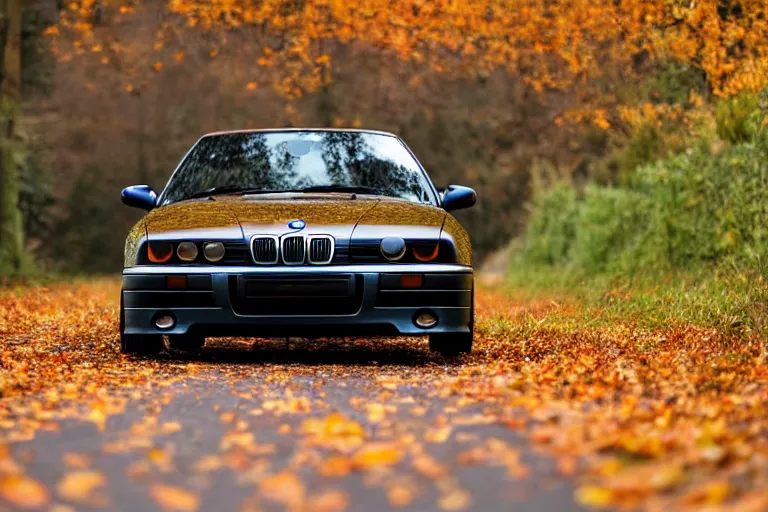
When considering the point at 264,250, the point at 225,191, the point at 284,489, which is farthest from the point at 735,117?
the point at 284,489

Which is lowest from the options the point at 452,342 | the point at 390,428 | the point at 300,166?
the point at 452,342

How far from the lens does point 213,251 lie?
870 cm

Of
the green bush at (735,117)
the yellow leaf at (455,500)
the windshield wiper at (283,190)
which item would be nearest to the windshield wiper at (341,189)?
the windshield wiper at (283,190)

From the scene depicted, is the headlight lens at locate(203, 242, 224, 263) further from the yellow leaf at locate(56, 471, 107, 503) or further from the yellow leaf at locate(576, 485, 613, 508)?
the yellow leaf at locate(576, 485, 613, 508)

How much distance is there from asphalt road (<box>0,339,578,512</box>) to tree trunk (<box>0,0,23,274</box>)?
716 inches

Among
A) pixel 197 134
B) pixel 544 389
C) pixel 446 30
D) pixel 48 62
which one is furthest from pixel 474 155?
pixel 544 389

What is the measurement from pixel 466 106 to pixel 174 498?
135ft

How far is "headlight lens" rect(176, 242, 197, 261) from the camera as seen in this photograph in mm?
8727

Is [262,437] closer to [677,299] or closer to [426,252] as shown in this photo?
[426,252]

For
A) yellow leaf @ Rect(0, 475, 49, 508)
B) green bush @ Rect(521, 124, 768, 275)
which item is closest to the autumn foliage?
green bush @ Rect(521, 124, 768, 275)

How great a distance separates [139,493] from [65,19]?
19205 mm

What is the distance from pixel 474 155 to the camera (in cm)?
4775

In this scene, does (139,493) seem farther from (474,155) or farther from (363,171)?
(474,155)

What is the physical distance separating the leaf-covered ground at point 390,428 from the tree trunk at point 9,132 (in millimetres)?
16222
